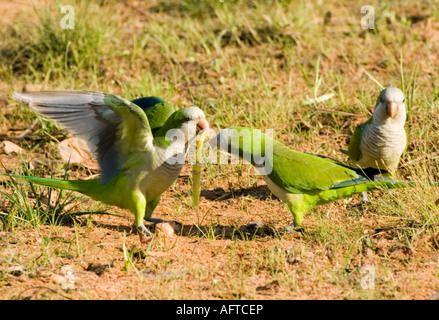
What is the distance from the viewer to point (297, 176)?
399cm

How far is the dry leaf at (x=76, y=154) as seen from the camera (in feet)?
16.4

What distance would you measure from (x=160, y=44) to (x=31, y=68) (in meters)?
1.35

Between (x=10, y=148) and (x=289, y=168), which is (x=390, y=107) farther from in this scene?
(x=10, y=148)

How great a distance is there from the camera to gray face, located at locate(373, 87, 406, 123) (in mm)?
4445

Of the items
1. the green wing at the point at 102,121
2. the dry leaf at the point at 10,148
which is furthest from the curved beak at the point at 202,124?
the dry leaf at the point at 10,148

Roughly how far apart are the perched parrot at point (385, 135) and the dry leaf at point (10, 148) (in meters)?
2.84

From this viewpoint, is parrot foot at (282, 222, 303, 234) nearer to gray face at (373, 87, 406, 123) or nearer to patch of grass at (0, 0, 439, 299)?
patch of grass at (0, 0, 439, 299)

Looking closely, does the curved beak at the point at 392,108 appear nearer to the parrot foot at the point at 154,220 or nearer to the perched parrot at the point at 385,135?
the perched parrot at the point at 385,135

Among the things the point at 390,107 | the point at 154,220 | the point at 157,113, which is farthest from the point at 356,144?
the point at 154,220

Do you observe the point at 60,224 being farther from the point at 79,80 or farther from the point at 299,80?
the point at 299,80

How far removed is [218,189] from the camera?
4.87m

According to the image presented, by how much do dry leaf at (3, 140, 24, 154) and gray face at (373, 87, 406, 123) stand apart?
2.97m

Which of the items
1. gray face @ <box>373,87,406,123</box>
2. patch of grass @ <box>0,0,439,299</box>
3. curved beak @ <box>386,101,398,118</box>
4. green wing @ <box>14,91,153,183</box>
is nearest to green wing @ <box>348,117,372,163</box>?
gray face @ <box>373,87,406,123</box>

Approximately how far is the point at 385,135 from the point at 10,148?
309 cm
